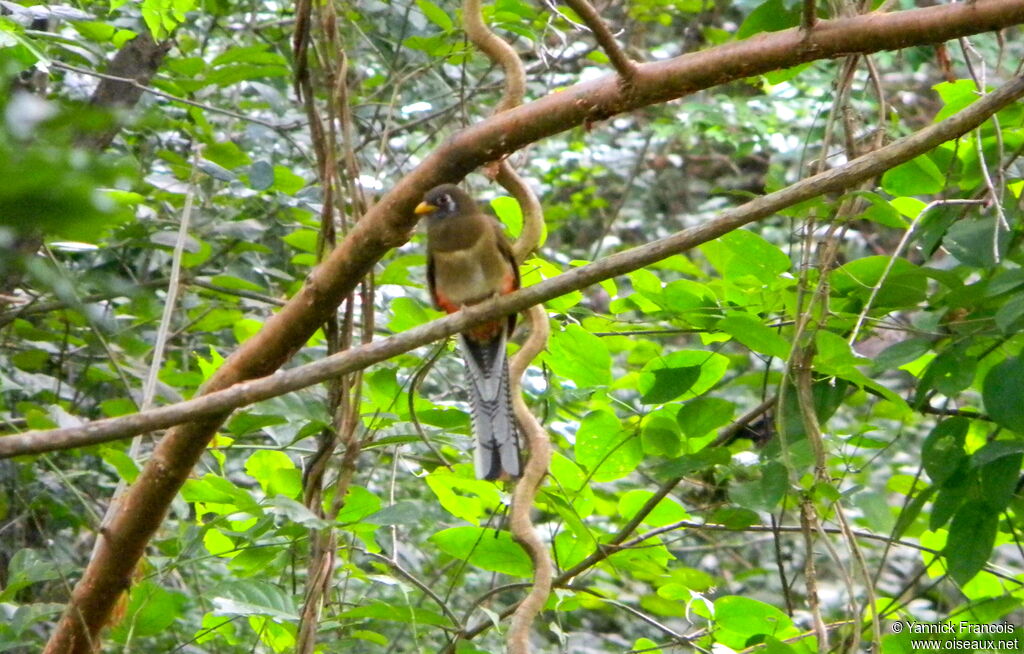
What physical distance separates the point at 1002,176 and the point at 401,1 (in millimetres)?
2844

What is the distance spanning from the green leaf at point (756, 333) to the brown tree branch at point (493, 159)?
1.14 feet

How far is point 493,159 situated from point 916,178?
107cm

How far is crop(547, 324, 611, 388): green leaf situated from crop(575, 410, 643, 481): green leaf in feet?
0.33

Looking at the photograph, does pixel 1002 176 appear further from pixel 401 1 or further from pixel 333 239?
pixel 401 1

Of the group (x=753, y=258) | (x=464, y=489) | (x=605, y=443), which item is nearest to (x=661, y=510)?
(x=605, y=443)

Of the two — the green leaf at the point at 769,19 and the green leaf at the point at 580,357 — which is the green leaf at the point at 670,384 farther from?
the green leaf at the point at 769,19

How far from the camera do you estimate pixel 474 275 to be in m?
3.70

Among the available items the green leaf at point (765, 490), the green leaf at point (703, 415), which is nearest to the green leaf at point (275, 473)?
the green leaf at point (703, 415)

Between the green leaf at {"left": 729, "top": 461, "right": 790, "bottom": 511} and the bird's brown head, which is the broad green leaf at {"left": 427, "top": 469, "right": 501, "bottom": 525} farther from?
the bird's brown head

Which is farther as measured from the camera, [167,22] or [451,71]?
[451,71]

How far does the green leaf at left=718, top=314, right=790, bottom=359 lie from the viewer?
243cm

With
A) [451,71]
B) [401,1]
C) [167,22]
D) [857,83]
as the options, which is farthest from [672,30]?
[167,22]

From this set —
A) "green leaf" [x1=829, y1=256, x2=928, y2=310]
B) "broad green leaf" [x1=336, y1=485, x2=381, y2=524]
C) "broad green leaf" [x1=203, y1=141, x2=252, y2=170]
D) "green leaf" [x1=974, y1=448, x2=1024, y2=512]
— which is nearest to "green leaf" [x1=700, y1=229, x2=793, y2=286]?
"green leaf" [x1=829, y1=256, x2=928, y2=310]

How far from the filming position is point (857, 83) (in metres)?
6.55
